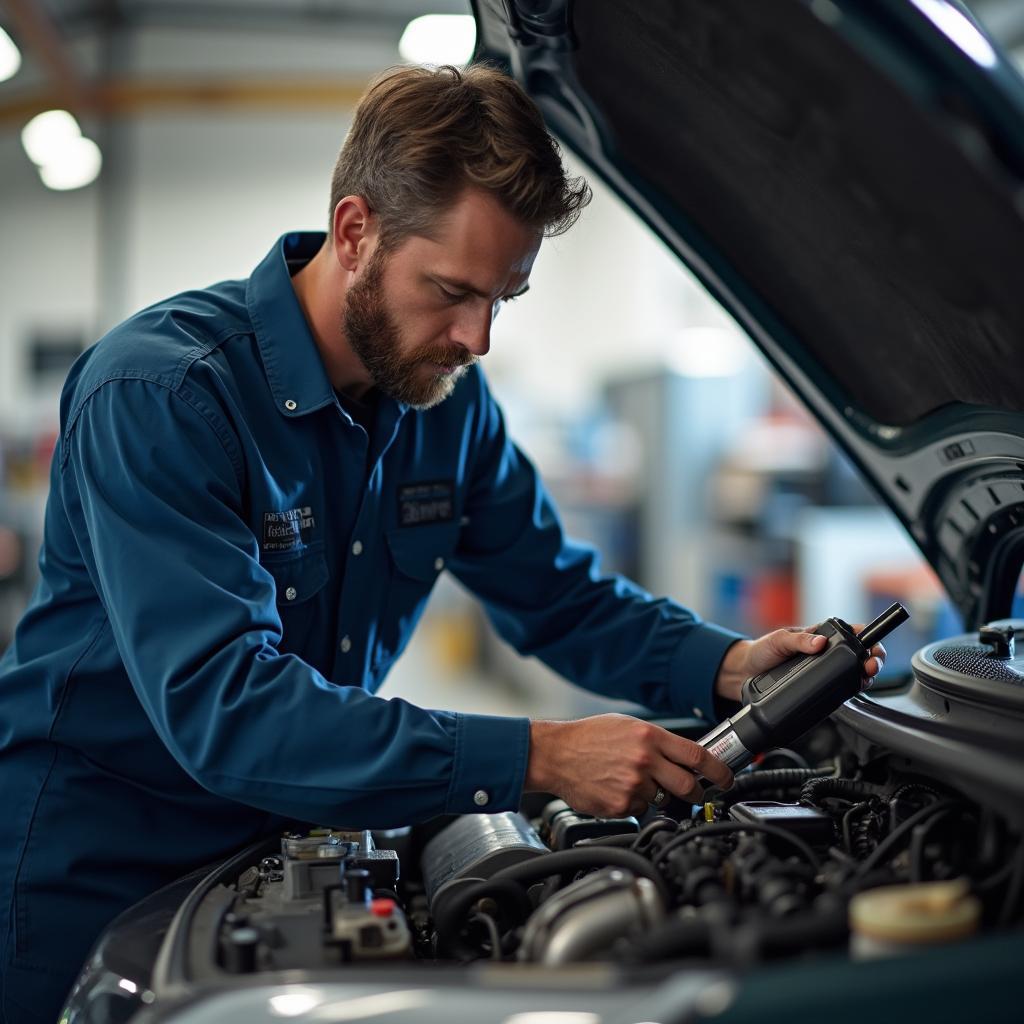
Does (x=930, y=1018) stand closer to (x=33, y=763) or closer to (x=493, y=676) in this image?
(x=33, y=763)

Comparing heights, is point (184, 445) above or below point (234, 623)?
above

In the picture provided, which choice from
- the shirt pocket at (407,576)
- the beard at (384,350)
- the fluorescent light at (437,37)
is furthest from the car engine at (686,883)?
the fluorescent light at (437,37)

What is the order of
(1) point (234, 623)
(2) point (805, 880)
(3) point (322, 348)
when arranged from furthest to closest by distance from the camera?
(3) point (322, 348) → (1) point (234, 623) → (2) point (805, 880)

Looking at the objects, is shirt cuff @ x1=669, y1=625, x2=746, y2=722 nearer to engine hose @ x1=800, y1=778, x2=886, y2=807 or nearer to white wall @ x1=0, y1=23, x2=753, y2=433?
engine hose @ x1=800, y1=778, x2=886, y2=807

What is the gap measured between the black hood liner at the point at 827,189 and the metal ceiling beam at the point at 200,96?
26.3ft

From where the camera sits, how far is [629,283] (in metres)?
10.2

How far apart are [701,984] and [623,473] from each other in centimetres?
636

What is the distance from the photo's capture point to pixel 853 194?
4.05ft

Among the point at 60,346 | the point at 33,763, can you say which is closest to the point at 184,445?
the point at 33,763

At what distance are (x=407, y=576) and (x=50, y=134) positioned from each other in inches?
259

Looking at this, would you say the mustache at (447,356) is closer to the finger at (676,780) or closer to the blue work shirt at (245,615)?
the blue work shirt at (245,615)

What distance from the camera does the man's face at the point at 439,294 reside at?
53.7 inches

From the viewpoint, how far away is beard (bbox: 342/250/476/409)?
143 cm

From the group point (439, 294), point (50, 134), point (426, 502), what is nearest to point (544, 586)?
point (426, 502)
